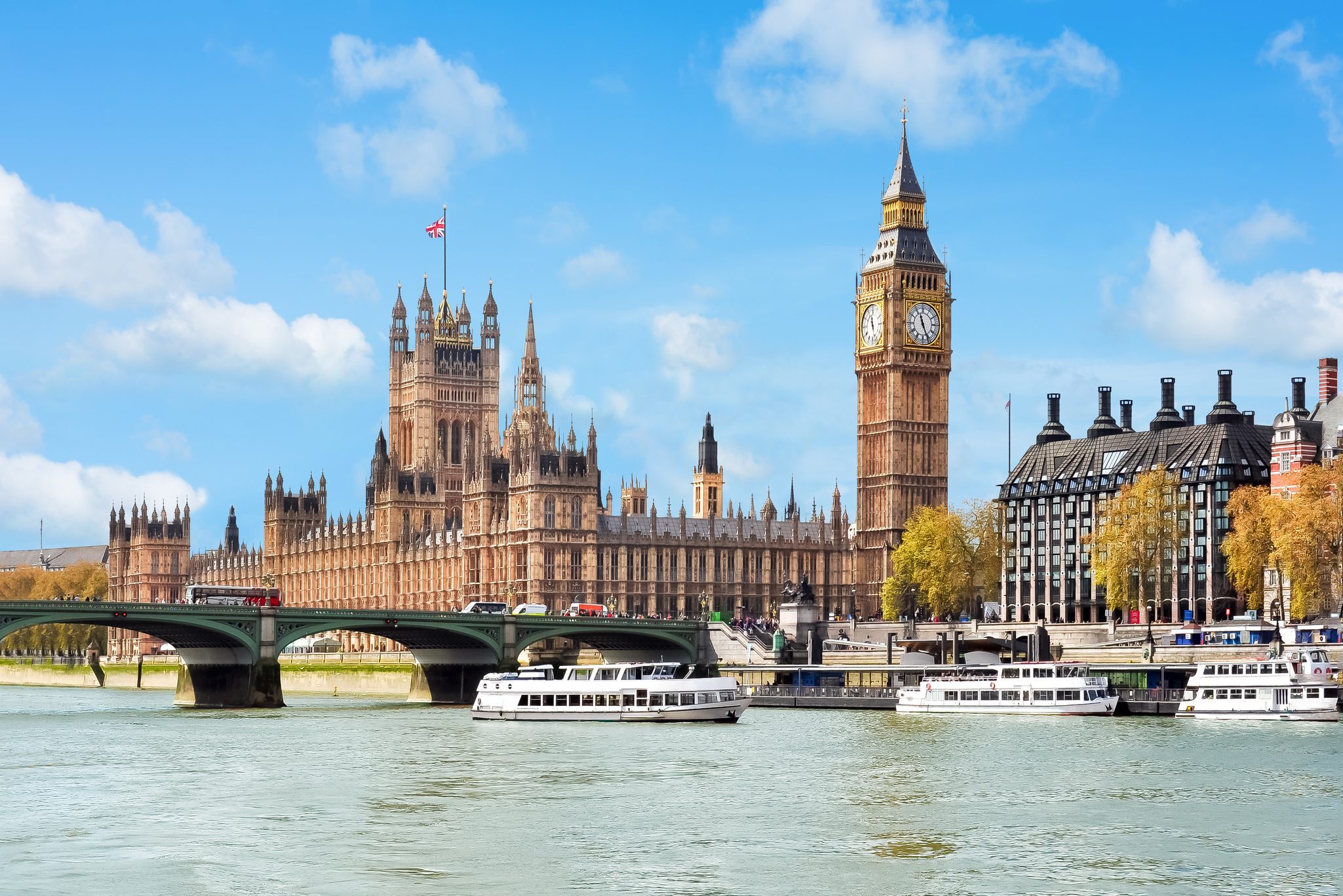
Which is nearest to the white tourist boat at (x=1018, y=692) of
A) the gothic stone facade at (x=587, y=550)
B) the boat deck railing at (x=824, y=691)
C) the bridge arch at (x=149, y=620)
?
the boat deck railing at (x=824, y=691)

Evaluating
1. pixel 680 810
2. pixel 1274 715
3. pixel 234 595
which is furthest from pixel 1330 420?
pixel 680 810

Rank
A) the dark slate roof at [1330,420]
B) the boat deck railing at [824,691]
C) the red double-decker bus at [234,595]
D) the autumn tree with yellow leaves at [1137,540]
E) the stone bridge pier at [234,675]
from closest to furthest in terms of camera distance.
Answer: the stone bridge pier at [234,675] < the boat deck railing at [824,691] < the red double-decker bus at [234,595] < the dark slate roof at [1330,420] < the autumn tree with yellow leaves at [1137,540]

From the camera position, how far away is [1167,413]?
139m

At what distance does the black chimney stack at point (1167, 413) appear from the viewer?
13738 cm

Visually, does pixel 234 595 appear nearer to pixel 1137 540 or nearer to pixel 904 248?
pixel 1137 540

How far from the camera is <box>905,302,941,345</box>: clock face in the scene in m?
153

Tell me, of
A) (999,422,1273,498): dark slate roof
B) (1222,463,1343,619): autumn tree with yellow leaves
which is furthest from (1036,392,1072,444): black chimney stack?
(1222,463,1343,619): autumn tree with yellow leaves

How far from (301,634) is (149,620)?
809cm

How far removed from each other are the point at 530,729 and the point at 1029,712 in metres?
20.3

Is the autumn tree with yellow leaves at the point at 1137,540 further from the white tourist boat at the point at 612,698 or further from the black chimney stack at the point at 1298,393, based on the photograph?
the white tourist boat at the point at 612,698

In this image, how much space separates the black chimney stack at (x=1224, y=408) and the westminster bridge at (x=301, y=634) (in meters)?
38.1

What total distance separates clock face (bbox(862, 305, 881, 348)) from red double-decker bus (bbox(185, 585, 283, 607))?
58.7 meters

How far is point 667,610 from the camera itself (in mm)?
149750

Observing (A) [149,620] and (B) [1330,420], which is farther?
(B) [1330,420]
